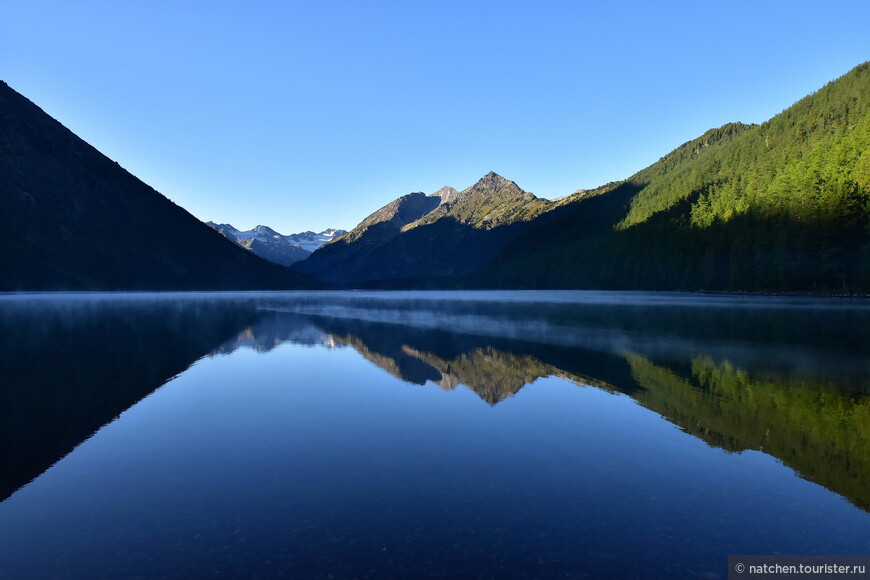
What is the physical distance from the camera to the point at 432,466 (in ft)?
47.3

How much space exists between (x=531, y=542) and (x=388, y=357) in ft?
90.2

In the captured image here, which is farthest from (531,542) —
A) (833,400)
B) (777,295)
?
(777,295)

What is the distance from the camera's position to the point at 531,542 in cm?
977

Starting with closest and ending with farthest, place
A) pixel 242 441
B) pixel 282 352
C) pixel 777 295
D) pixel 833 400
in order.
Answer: pixel 242 441 → pixel 833 400 → pixel 282 352 → pixel 777 295

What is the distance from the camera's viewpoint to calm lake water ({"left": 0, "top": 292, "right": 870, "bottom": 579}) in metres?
9.46

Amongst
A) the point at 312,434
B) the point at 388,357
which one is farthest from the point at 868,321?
the point at 312,434

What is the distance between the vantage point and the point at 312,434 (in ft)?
58.9

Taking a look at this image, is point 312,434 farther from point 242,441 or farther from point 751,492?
point 751,492

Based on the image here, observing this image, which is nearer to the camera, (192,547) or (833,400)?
(192,547)

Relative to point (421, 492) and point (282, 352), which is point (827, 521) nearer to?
point (421, 492)

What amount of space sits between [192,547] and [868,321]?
225ft

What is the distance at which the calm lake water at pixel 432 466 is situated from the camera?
9.46 meters

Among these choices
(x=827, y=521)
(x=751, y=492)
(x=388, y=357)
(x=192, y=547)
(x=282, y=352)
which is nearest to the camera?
(x=192, y=547)

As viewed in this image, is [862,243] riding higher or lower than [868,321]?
higher
